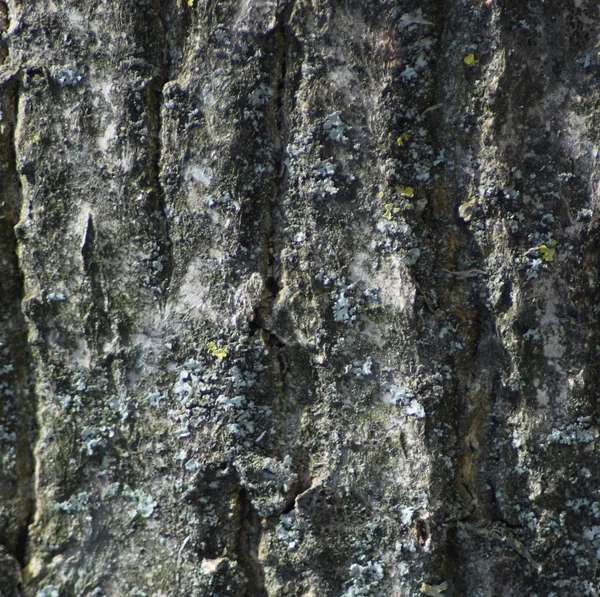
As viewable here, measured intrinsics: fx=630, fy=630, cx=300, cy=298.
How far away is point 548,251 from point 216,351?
24.6 inches

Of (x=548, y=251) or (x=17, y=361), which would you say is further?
(x=17, y=361)

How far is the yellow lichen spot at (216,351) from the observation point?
3.85ft

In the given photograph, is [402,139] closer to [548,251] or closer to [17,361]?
[548,251]

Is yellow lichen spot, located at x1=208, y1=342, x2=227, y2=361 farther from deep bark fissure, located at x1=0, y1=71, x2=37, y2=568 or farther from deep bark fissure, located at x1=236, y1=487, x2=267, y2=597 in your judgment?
deep bark fissure, located at x1=0, y1=71, x2=37, y2=568

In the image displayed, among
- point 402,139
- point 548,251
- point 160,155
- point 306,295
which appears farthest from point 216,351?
point 548,251

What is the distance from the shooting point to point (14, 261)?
49.3 inches

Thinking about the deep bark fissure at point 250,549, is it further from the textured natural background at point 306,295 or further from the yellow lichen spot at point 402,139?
the yellow lichen spot at point 402,139

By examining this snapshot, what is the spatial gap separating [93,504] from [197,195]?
63 cm

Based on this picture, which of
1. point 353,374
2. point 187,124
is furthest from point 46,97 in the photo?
point 353,374

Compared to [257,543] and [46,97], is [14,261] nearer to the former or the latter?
[46,97]

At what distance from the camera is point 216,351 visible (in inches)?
46.3

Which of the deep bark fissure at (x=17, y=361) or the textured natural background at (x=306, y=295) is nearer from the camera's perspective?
A: the textured natural background at (x=306, y=295)

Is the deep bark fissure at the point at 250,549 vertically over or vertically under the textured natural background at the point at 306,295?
under

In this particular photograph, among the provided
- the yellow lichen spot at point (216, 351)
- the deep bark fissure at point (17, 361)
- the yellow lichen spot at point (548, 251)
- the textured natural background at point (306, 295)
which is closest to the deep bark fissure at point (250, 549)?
the textured natural background at point (306, 295)
